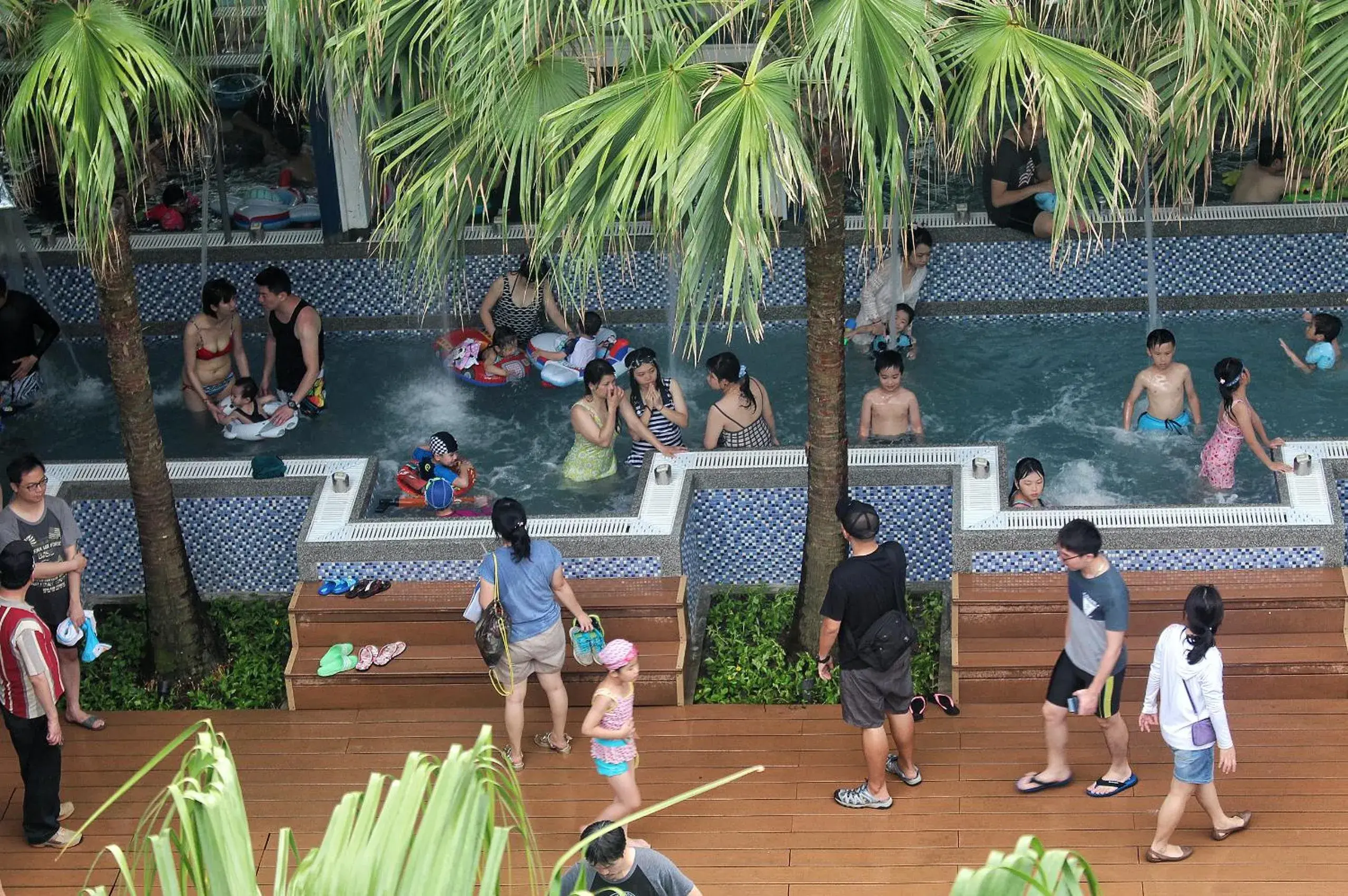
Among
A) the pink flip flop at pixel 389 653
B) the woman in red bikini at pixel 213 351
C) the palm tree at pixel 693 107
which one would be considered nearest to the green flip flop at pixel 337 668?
the pink flip flop at pixel 389 653

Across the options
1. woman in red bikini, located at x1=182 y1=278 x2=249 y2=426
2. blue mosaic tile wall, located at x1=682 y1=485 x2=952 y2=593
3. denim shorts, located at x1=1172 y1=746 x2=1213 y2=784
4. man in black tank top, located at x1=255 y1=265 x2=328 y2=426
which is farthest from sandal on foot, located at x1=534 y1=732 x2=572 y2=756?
woman in red bikini, located at x1=182 y1=278 x2=249 y2=426

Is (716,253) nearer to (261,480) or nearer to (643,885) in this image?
(643,885)

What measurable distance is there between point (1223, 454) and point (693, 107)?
4.75m

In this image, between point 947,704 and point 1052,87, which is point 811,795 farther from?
point 1052,87

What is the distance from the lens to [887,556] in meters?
8.28

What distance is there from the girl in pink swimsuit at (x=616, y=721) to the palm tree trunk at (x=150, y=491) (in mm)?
3393

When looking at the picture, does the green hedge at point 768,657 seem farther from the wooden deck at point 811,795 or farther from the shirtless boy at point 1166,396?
the shirtless boy at point 1166,396

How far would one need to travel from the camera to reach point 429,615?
33.5ft

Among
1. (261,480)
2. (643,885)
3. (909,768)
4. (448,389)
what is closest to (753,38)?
(448,389)

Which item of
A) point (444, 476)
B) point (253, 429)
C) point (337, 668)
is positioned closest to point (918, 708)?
point (337, 668)

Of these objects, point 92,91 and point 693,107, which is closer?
point 693,107

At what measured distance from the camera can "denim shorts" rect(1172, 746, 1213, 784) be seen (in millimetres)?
7738

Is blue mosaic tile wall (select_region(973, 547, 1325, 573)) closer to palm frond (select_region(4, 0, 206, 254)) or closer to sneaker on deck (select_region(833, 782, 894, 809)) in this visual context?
sneaker on deck (select_region(833, 782, 894, 809))

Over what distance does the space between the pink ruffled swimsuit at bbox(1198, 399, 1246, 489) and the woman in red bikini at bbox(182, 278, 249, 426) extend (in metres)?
6.82
